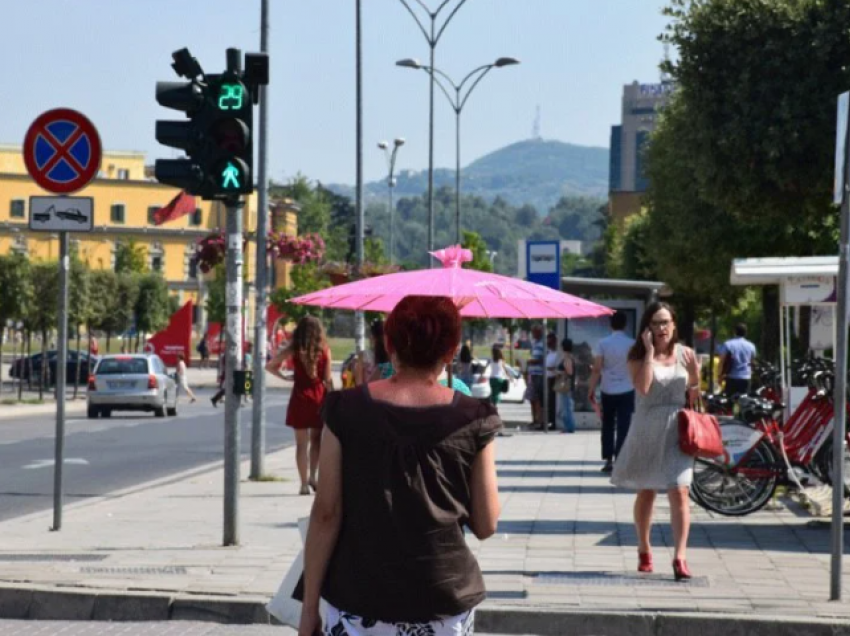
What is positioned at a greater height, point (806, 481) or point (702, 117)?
point (702, 117)

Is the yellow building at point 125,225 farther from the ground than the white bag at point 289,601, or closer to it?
farther from the ground

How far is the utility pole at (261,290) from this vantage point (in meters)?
20.4

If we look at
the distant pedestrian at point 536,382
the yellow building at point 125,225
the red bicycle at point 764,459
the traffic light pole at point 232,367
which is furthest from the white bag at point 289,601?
the yellow building at point 125,225

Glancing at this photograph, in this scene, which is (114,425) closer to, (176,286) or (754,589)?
(754,589)

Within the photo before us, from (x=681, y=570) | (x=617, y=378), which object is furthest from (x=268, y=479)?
(x=681, y=570)

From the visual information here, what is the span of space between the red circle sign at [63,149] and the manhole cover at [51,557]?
306 cm

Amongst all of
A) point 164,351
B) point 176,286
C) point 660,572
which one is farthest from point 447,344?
point 176,286

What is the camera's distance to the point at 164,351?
241 feet

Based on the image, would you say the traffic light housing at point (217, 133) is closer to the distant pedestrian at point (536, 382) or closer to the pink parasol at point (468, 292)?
the pink parasol at point (468, 292)

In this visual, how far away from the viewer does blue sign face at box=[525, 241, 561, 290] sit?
28.9 meters

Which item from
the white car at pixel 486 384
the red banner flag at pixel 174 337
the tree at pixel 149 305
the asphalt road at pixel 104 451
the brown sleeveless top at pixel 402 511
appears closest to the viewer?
the brown sleeveless top at pixel 402 511

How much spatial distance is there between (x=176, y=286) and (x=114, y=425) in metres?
107

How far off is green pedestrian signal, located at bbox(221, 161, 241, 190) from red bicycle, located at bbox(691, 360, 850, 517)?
15.9 ft

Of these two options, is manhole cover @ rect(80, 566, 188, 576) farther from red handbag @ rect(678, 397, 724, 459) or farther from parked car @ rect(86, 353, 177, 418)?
parked car @ rect(86, 353, 177, 418)
